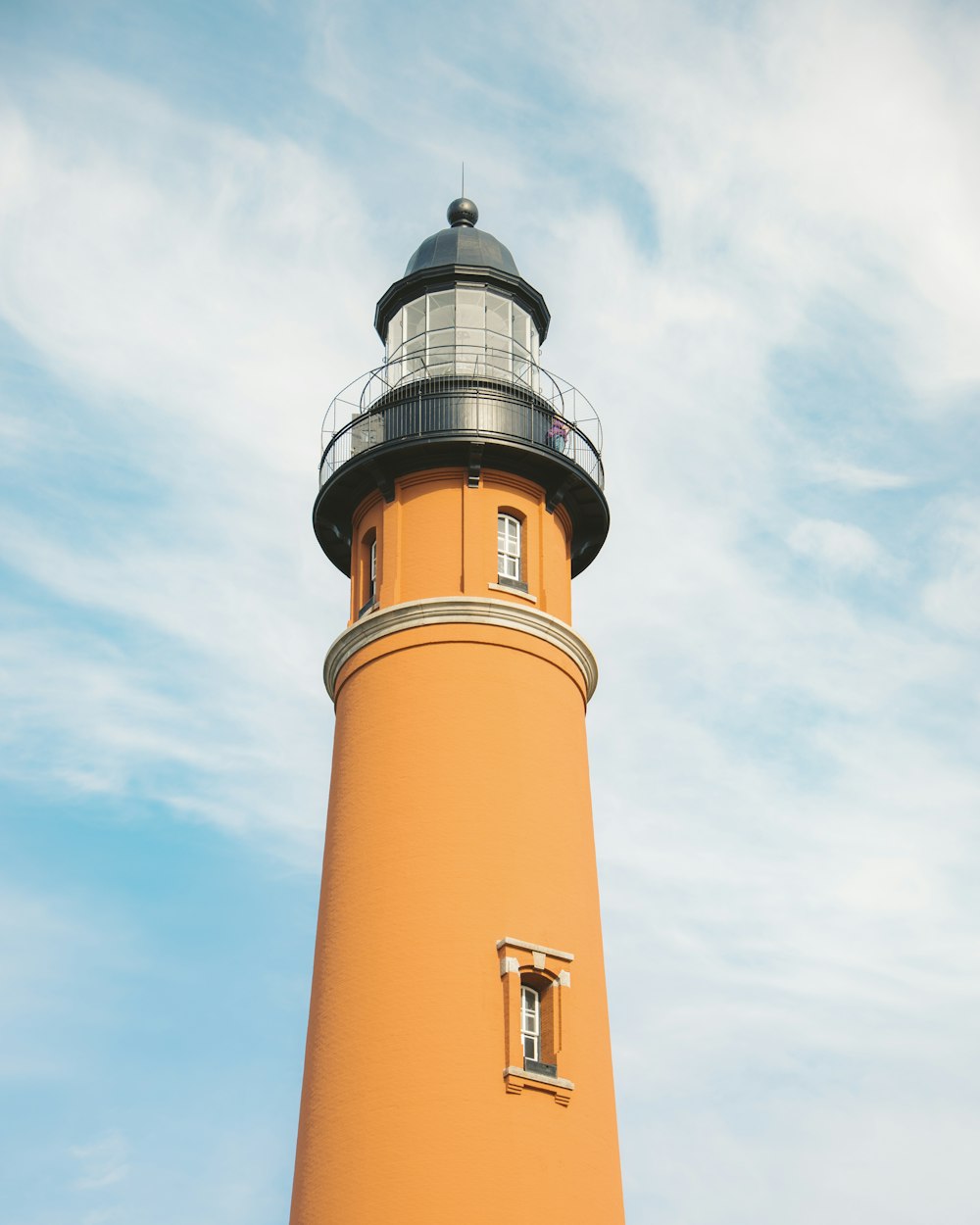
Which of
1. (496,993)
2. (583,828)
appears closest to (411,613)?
(583,828)

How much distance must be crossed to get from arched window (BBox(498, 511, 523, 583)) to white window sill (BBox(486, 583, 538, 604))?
25 cm

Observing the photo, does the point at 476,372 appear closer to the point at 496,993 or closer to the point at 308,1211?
the point at 496,993

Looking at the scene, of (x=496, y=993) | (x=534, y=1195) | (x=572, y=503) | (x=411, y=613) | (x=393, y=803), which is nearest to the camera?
(x=534, y=1195)

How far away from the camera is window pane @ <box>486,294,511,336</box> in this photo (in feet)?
89.5

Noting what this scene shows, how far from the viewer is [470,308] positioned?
27.3 metres

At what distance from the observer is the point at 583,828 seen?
23438mm

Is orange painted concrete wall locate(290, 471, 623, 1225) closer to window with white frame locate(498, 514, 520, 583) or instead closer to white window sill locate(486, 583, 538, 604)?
white window sill locate(486, 583, 538, 604)

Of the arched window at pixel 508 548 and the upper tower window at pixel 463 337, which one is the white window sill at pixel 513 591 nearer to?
the arched window at pixel 508 548

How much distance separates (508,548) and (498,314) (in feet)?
15.7

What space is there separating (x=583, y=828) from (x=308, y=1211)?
6738 millimetres

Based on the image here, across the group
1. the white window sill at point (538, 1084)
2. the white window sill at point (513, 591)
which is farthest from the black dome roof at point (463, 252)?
the white window sill at point (538, 1084)

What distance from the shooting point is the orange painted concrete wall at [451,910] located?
19828mm

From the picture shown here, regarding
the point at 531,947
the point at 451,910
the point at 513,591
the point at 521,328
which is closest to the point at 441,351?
the point at 521,328

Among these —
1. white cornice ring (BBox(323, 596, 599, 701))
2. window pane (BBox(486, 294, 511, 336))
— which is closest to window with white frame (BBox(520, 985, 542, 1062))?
white cornice ring (BBox(323, 596, 599, 701))
